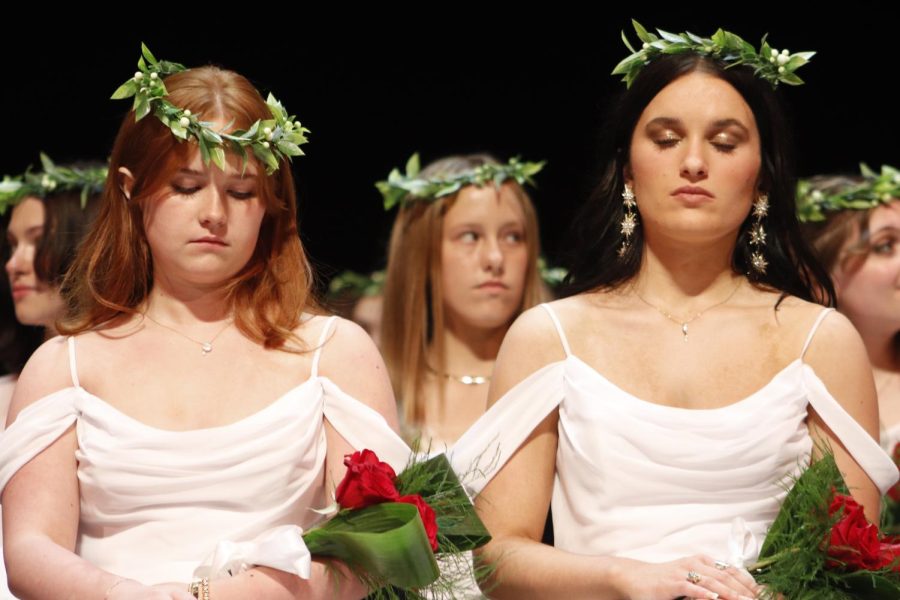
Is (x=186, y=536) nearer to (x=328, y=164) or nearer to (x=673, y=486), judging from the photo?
(x=673, y=486)

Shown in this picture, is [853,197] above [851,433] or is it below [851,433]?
above

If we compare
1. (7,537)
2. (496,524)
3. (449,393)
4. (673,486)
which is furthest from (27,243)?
(673,486)

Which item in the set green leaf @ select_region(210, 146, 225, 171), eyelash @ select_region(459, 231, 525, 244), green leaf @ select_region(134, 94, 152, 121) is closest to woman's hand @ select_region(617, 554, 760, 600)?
green leaf @ select_region(210, 146, 225, 171)

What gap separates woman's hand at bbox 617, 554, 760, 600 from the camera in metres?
3.08

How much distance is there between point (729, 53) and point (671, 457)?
3.46 feet

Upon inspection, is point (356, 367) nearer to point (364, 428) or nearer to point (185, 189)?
point (364, 428)

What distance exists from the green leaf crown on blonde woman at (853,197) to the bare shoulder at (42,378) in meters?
2.90

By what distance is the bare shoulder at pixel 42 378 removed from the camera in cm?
336

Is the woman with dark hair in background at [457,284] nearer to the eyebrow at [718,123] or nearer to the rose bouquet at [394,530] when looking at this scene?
the eyebrow at [718,123]

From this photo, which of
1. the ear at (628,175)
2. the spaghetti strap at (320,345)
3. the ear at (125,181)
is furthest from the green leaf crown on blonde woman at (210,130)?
the ear at (628,175)

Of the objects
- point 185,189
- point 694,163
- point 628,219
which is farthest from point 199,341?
point 694,163

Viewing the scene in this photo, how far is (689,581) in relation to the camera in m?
3.11

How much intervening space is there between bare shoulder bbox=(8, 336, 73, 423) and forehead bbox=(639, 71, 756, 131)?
155 centimetres

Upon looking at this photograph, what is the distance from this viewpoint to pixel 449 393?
17.3 ft
